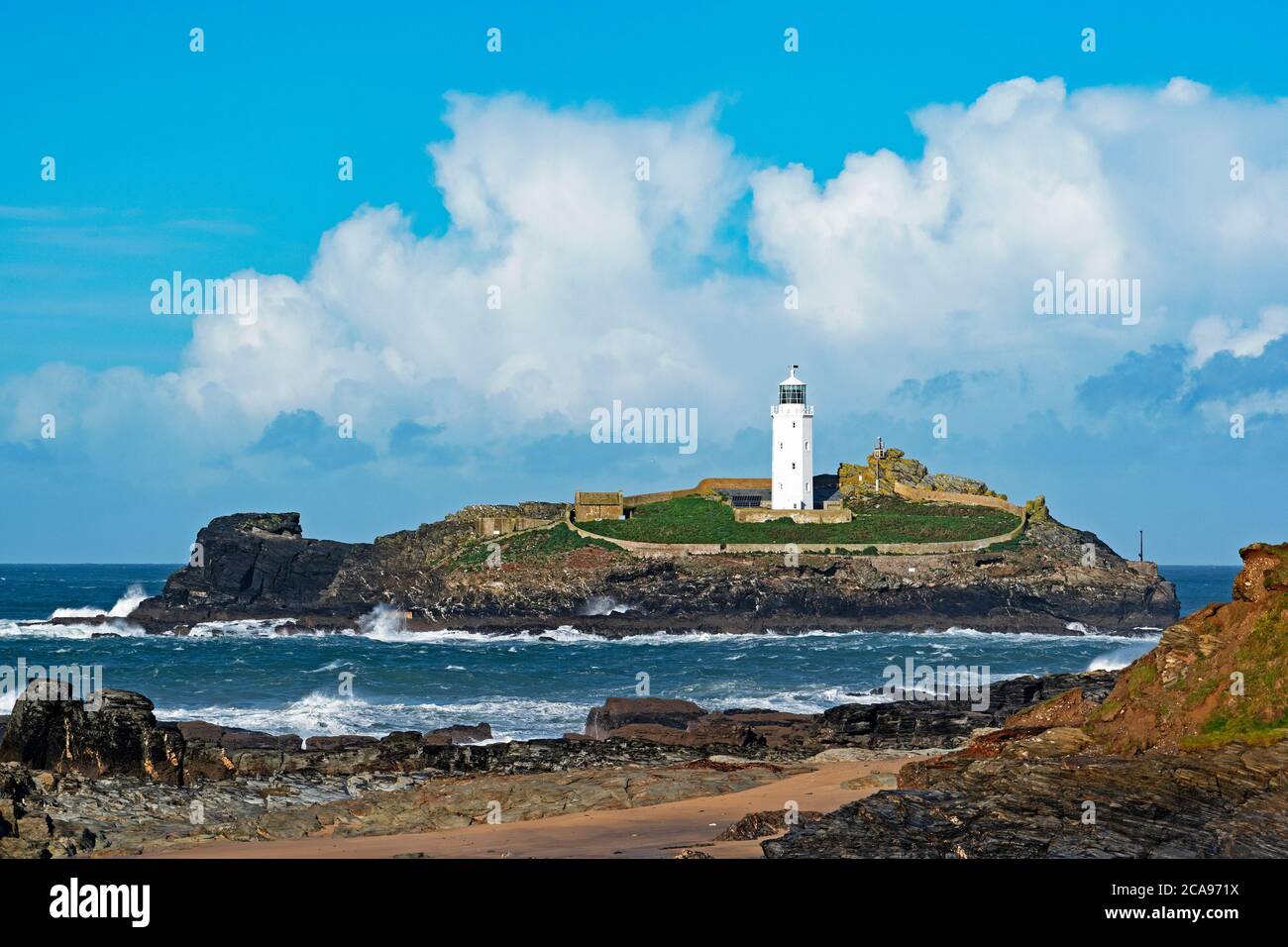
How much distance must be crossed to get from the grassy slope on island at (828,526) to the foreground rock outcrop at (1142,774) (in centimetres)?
6480

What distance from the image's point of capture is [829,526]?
87.3 metres

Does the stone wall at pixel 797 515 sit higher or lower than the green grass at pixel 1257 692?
higher

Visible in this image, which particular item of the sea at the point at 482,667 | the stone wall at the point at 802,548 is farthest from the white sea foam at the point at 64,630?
the stone wall at the point at 802,548

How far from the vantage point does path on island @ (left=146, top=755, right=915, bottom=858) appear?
51.6 feet

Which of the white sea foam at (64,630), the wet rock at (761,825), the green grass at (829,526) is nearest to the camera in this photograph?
the wet rock at (761,825)

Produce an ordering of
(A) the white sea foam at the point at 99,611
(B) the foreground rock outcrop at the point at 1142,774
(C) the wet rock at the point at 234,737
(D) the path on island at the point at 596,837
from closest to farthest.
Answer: (B) the foreground rock outcrop at the point at 1142,774 < (D) the path on island at the point at 596,837 < (C) the wet rock at the point at 234,737 < (A) the white sea foam at the point at 99,611

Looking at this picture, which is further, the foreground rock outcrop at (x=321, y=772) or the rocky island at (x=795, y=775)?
the foreground rock outcrop at (x=321, y=772)

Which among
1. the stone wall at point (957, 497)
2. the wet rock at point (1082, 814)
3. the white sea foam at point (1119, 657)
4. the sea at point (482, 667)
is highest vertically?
the stone wall at point (957, 497)

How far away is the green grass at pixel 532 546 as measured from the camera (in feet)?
282

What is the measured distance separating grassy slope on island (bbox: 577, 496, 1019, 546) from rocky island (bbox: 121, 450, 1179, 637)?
0.58 feet

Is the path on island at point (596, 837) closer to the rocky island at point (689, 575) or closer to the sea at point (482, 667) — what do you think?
the sea at point (482, 667)

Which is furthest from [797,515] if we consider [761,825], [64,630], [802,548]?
[761,825]

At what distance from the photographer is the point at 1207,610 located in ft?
59.9

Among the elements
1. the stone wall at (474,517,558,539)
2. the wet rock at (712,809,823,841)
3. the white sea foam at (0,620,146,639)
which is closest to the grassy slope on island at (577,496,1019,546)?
the stone wall at (474,517,558,539)
